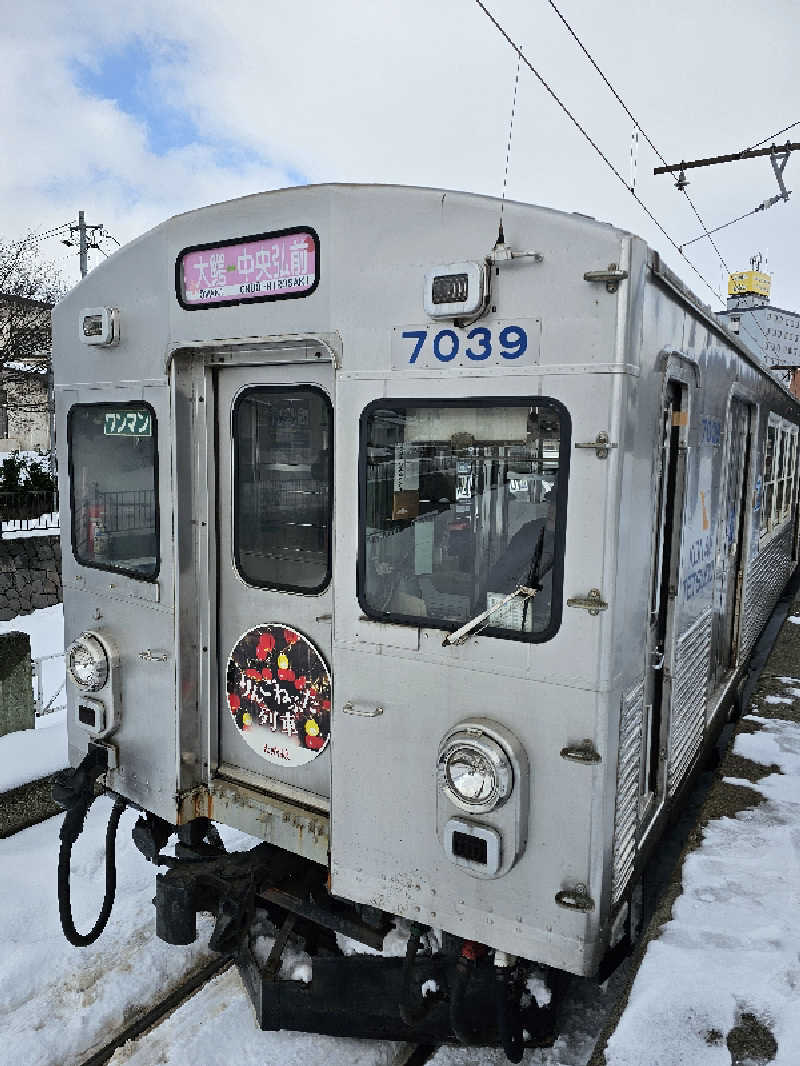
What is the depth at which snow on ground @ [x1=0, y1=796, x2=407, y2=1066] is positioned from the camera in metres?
3.23

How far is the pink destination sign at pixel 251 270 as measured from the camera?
2848mm

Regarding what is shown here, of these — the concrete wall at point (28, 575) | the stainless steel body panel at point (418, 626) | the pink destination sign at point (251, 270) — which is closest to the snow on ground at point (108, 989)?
the stainless steel body panel at point (418, 626)

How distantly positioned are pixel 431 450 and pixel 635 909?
2.13 metres

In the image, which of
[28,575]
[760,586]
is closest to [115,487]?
[760,586]

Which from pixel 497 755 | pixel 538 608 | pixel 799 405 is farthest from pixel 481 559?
pixel 799 405

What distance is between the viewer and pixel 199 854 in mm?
3590

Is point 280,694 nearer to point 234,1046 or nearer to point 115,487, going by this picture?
point 115,487

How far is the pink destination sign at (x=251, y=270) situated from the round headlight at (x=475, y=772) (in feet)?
5.56

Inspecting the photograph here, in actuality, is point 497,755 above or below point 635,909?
above

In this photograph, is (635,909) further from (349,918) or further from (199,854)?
(199,854)

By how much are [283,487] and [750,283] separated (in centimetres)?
2389

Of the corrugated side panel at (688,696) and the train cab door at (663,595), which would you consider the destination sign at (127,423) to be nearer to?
the train cab door at (663,595)

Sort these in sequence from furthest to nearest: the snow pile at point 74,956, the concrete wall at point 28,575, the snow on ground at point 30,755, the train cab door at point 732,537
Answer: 1. the concrete wall at point 28,575
2. the snow on ground at point 30,755
3. the train cab door at point 732,537
4. the snow pile at point 74,956

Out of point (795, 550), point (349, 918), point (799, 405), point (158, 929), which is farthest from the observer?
point (795, 550)
